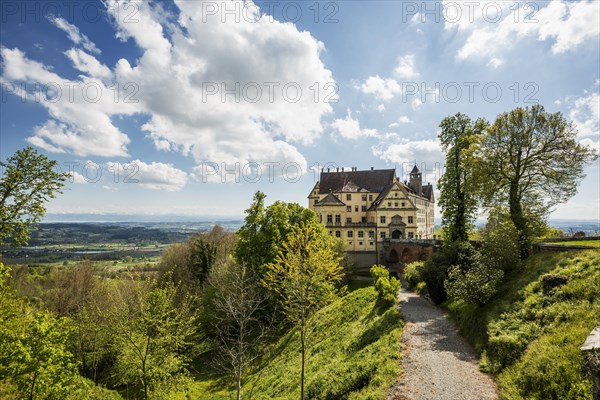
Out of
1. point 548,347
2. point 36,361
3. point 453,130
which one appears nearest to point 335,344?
point 548,347

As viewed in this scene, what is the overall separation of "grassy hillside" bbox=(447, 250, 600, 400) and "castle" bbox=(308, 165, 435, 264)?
2948 centimetres

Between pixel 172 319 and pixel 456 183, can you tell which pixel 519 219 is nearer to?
pixel 456 183

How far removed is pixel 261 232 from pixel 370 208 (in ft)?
98.6

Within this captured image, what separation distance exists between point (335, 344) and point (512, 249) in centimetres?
1269

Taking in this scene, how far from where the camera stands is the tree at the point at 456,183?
26172 millimetres

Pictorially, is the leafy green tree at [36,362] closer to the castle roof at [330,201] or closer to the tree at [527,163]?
the tree at [527,163]

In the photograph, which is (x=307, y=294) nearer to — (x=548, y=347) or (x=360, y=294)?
(x=548, y=347)

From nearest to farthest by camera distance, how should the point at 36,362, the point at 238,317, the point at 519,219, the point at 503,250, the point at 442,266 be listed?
the point at 36,362 → the point at 238,317 → the point at 503,250 → the point at 519,219 → the point at 442,266

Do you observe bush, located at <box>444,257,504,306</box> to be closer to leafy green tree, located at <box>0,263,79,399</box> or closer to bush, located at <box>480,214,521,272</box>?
bush, located at <box>480,214,521,272</box>

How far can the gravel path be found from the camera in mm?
9547

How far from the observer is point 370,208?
5253cm

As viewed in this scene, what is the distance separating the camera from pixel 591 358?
20.9ft

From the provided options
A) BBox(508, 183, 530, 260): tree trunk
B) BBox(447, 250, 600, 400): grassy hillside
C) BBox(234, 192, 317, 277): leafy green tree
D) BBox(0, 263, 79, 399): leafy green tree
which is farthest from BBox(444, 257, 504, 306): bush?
BBox(0, 263, 79, 399): leafy green tree

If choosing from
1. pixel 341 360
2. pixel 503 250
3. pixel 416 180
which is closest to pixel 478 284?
pixel 503 250
